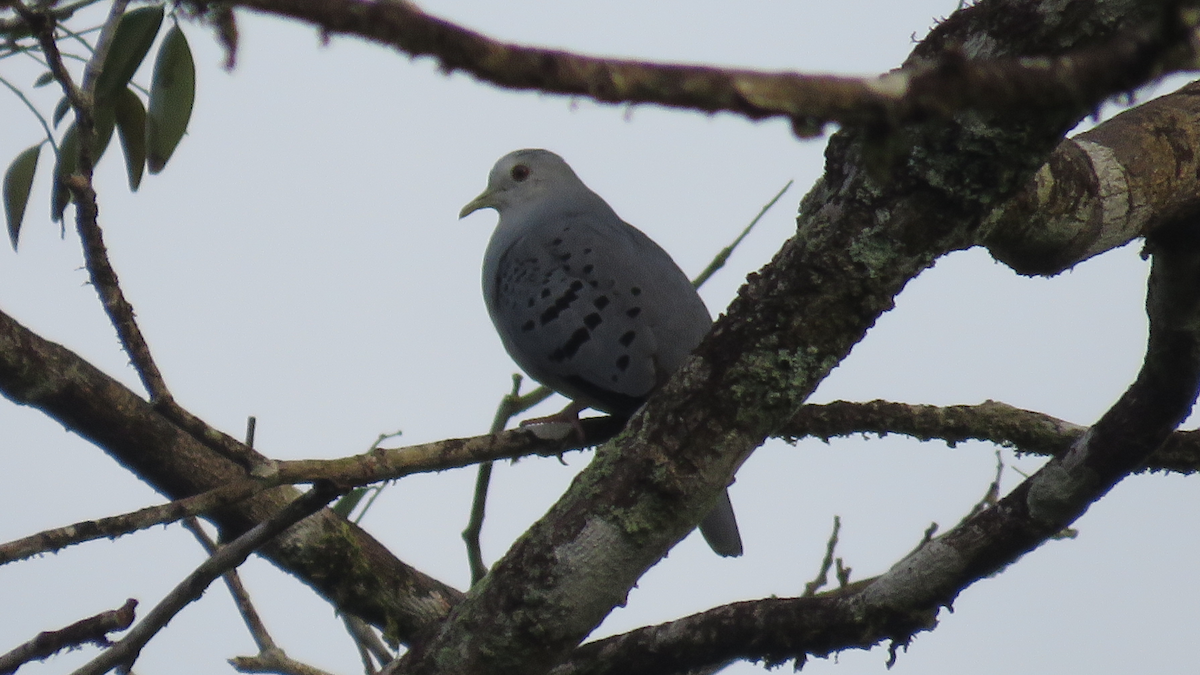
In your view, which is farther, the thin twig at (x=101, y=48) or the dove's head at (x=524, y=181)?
the dove's head at (x=524, y=181)

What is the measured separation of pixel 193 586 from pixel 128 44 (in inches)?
54.7

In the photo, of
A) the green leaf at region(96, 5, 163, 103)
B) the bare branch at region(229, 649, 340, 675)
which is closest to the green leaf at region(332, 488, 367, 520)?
the bare branch at region(229, 649, 340, 675)

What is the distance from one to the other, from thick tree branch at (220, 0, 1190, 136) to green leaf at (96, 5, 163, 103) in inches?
93.3

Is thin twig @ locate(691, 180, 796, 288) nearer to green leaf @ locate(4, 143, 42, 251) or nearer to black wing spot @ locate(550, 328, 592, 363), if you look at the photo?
black wing spot @ locate(550, 328, 592, 363)

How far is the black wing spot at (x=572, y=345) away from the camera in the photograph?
4.38m

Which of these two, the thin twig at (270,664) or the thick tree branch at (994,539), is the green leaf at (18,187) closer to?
the thin twig at (270,664)

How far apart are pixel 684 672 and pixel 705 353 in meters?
0.92

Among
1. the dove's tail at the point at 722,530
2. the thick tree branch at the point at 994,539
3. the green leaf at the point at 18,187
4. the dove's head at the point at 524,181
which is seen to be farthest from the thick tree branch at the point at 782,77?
the dove's head at the point at 524,181

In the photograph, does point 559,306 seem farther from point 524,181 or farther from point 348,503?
point 524,181

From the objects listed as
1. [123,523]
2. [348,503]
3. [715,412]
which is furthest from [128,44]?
[715,412]

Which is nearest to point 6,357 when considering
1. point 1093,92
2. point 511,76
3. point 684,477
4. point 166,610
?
point 166,610

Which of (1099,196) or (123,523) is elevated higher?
(1099,196)

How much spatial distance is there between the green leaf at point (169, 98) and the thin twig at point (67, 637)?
130 centimetres

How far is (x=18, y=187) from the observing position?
3.37m
